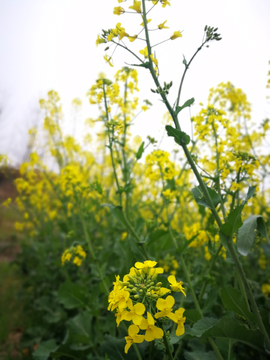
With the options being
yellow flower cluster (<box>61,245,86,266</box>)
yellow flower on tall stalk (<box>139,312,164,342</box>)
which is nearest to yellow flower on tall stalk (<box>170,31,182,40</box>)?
yellow flower on tall stalk (<box>139,312,164,342</box>)

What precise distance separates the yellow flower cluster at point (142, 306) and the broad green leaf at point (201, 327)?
0.34 metres

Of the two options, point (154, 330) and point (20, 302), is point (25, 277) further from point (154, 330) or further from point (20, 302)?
point (154, 330)

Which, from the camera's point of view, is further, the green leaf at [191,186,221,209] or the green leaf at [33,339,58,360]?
Answer: the green leaf at [33,339,58,360]

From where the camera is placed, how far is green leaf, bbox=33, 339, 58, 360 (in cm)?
197

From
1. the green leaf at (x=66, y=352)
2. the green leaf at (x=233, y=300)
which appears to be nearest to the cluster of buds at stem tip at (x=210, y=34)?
the green leaf at (x=233, y=300)

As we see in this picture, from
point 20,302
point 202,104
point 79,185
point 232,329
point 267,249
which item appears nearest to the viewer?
point 232,329

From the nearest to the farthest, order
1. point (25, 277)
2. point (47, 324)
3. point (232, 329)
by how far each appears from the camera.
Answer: point (232, 329) → point (47, 324) → point (25, 277)

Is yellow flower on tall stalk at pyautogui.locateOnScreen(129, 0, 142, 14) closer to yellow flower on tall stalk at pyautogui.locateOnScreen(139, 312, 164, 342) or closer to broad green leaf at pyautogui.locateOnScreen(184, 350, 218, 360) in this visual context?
yellow flower on tall stalk at pyautogui.locateOnScreen(139, 312, 164, 342)

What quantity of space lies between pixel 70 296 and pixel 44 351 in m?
0.45

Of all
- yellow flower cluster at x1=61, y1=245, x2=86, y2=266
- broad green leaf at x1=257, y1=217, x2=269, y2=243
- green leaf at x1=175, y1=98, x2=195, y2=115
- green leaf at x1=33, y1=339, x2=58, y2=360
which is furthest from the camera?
yellow flower cluster at x1=61, y1=245, x2=86, y2=266

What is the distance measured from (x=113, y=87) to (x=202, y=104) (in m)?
0.84

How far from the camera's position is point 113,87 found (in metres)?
2.32

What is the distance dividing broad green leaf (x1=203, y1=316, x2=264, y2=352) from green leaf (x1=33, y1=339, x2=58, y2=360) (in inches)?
55.7

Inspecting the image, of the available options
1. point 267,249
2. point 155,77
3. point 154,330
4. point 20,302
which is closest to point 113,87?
point 155,77
